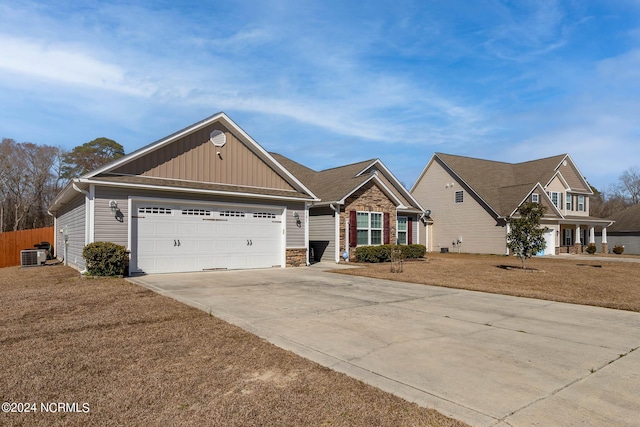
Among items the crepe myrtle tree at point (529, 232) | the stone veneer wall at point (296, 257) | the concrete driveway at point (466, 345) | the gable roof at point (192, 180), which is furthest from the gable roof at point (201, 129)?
the crepe myrtle tree at point (529, 232)

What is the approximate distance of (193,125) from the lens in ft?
45.2

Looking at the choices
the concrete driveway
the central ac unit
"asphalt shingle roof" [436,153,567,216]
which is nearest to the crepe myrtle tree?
the concrete driveway

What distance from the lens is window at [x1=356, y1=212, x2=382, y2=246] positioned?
1997 cm

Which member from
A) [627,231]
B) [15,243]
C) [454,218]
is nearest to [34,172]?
[15,243]

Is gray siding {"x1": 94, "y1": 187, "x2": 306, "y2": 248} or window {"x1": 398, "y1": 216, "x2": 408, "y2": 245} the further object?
window {"x1": 398, "y1": 216, "x2": 408, "y2": 245}

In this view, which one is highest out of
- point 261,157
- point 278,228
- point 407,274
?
point 261,157

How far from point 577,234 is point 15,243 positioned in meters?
38.5

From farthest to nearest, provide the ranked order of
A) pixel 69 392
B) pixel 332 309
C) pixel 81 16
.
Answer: pixel 81 16
pixel 332 309
pixel 69 392

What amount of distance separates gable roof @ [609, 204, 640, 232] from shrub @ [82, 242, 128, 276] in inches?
1553

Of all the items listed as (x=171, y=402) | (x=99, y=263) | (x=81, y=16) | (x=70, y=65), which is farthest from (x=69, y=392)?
(x=70, y=65)

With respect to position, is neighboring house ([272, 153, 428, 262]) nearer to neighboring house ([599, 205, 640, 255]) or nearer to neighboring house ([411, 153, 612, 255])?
neighboring house ([411, 153, 612, 255])

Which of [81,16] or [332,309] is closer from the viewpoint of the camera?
[332,309]

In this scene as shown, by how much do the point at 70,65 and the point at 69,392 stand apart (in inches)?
450

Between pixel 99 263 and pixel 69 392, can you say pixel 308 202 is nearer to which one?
pixel 99 263
